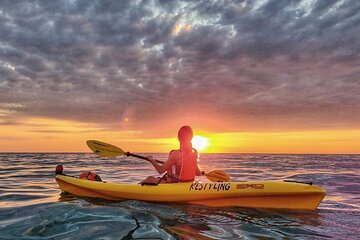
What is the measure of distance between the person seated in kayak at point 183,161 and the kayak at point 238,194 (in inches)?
10.2

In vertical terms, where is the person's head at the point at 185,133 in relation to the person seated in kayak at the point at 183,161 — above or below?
above

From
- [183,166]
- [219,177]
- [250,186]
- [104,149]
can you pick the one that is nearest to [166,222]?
[183,166]

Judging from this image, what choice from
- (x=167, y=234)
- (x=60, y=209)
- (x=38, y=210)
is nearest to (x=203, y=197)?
(x=167, y=234)

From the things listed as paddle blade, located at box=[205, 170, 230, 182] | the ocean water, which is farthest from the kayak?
paddle blade, located at box=[205, 170, 230, 182]

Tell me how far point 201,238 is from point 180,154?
291cm

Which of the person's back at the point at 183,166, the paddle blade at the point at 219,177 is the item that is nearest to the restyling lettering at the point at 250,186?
the person's back at the point at 183,166

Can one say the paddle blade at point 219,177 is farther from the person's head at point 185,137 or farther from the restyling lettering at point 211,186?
the person's head at point 185,137

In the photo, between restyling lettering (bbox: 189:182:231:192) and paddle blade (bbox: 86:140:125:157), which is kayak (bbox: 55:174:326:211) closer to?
restyling lettering (bbox: 189:182:231:192)

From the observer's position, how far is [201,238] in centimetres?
479

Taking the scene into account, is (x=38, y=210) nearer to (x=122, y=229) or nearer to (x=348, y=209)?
(x=122, y=229)

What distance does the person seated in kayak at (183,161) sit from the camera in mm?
7461

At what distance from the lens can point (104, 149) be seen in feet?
34.2

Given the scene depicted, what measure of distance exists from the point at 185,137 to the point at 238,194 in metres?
1.74

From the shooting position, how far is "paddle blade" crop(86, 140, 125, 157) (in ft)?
33.5
